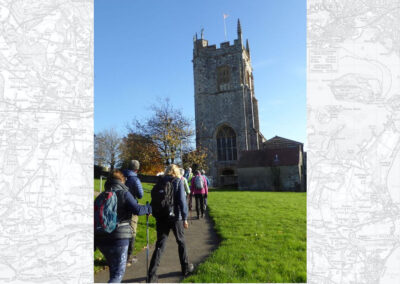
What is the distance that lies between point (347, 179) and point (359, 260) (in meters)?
1.02

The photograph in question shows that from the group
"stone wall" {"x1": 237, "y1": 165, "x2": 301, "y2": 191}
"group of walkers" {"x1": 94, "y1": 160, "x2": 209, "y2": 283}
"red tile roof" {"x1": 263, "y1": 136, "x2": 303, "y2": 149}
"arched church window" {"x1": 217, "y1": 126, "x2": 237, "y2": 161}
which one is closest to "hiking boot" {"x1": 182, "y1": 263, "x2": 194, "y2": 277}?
"group of walkers" {"x1": 94, "y1": 160, "x2": 209, "y2": 283}

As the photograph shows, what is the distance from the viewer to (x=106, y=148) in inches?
1797

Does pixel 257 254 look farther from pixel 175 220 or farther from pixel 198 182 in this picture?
pixel 198 182

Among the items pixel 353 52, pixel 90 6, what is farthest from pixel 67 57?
pixel 353 52

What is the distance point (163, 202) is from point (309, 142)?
2229 millimetres

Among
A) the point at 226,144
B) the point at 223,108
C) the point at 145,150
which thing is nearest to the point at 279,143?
the point at 226,144

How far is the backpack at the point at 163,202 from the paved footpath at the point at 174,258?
1004 mm

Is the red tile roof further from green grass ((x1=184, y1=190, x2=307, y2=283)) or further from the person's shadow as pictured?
the person's shadow

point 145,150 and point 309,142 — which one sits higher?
point 145,150

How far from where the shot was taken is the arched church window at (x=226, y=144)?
33.5 meters

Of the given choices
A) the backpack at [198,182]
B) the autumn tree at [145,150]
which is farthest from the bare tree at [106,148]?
the backpack at [198,182]

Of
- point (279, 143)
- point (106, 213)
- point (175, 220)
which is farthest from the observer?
point (279, 143)

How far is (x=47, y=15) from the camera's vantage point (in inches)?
148

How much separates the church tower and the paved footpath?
25.6 metres
